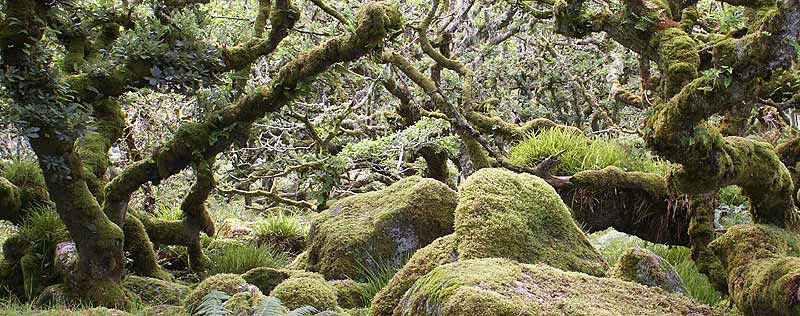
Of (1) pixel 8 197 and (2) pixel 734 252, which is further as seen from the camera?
(1) pixel 8 197

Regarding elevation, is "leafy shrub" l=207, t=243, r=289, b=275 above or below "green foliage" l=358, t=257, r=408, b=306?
below

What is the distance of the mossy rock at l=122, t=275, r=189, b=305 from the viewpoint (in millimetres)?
6783

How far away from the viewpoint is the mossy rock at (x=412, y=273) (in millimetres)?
5355

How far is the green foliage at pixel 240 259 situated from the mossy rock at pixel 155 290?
1173mm

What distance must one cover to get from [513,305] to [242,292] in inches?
99.5

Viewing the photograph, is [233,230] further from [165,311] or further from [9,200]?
[165,311]

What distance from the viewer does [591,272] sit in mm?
5535

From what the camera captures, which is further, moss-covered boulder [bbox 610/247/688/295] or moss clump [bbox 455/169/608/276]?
moss clump [bbox 455/169/608/276]

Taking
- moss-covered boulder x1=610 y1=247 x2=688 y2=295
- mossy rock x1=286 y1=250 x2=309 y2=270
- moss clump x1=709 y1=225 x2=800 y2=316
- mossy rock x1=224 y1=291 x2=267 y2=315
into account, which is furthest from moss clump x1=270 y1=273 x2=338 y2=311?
moss clump x1=709 y1=225 x2=800 y2=316

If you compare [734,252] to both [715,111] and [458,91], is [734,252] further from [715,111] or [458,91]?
[458,91]

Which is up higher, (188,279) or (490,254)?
(490,254)

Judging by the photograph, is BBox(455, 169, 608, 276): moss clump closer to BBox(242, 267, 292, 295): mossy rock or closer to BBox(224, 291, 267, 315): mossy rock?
BBox(224, 291, 267, 315): mossy rock

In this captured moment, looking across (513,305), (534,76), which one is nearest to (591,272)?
(513,305)

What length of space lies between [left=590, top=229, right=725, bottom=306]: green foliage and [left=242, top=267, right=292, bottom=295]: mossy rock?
2925mm
